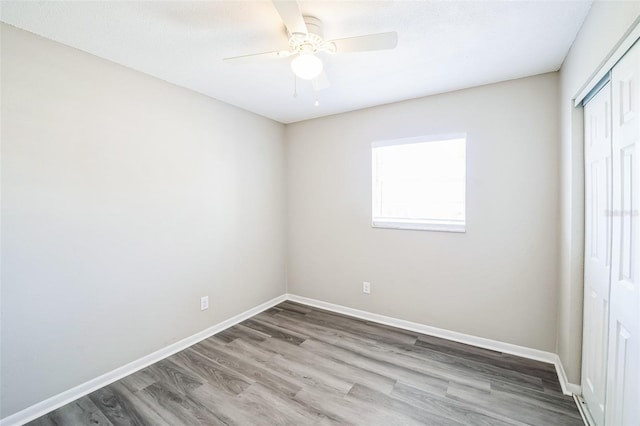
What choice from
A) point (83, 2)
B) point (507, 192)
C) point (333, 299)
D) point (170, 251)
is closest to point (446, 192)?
point (507, 192)

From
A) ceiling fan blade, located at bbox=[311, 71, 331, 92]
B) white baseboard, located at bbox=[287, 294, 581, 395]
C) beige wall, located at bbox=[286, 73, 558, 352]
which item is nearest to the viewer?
ceiling fan blade, located at bbox=[311, 71, 331, 92]

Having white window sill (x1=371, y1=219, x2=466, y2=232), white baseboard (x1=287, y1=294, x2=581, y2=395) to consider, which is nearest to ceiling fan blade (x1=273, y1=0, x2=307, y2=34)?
white window sill (x1=371, y1=219, x2=466, y2=232)

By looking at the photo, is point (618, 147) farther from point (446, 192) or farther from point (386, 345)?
point (386, 345)

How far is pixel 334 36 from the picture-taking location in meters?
1.79

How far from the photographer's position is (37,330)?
1.77 meters

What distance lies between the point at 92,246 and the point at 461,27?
2934 millimetres

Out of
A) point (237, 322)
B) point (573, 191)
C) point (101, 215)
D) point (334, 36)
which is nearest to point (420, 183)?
point (573, 191)

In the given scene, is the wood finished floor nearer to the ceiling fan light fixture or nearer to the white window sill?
the white window sill

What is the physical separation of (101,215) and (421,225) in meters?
2.83

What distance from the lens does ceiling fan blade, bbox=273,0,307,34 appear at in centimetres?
120

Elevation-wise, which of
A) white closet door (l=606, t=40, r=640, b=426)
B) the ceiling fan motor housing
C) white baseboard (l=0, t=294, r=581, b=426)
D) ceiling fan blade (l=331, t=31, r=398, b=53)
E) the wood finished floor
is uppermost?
the ceiling fan motor housing

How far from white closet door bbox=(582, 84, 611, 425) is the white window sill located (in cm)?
98

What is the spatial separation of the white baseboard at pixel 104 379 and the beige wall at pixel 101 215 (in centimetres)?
5

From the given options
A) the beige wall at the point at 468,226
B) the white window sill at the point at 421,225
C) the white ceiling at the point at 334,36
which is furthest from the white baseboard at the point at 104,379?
the white ceiling at the point at 334,36
